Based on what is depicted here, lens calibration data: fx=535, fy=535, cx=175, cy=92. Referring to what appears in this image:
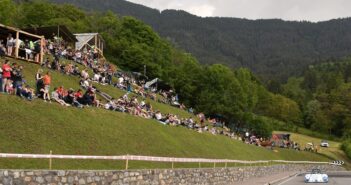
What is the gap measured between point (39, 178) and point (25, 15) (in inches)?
3367

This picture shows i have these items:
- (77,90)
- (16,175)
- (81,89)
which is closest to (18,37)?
(77,90)

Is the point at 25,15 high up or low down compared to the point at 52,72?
up

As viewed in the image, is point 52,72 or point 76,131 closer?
point 76,131

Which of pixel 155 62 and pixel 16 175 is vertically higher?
pixel 155 62

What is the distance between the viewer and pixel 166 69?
318ft

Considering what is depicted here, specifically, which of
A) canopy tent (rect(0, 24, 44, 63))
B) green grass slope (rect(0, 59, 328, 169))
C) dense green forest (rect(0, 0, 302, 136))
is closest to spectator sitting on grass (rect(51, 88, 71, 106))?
green grass slope (rect(0, 59, 328, 169))

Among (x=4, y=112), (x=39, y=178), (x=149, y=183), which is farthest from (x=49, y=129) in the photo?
(x=39, y=178)

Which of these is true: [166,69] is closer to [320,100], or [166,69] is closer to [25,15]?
[25,15]

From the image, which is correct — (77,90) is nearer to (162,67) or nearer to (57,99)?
(57,99)

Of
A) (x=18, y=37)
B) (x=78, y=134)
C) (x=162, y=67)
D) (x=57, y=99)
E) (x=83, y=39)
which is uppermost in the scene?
(x=83, y=39)

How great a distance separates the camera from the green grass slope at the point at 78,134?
1986 cm

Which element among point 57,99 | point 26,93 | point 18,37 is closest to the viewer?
point 26,93

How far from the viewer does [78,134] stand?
937 inches

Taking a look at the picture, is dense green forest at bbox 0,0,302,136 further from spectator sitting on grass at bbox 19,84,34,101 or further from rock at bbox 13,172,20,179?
rock at bbox 13,172,20,179
